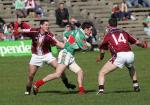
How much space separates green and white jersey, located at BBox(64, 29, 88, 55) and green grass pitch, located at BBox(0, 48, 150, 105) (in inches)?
45.6

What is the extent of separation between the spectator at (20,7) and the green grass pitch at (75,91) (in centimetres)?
805

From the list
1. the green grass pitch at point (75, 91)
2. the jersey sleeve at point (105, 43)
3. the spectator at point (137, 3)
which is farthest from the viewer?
the spectator at point (137, 3)

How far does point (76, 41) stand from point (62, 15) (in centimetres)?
1871

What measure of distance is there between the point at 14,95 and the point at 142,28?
75.9ft

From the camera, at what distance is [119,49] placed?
16.8m

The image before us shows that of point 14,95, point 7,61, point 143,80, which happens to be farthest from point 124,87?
point 7,61

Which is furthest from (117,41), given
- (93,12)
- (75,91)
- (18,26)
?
(93,12)

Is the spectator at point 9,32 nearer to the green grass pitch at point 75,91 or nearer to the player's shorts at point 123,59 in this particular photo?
the green grass pitch at point 75,91

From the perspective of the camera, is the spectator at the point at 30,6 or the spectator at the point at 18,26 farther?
the spectator at the point at 30,6

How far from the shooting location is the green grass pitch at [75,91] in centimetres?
1540

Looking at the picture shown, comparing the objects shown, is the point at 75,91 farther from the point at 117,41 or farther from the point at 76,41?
the point at 117,41

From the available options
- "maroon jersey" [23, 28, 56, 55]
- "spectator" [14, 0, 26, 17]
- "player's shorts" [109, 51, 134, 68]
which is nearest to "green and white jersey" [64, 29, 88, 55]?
"maroon jersey" [23, 28, 56, 55]

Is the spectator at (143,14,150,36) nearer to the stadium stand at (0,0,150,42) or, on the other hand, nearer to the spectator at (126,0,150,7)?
the stadium stand at (0,0,150,42)

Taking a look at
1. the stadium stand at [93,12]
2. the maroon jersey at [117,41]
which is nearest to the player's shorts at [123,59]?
the maroon jersey at [117,41]
